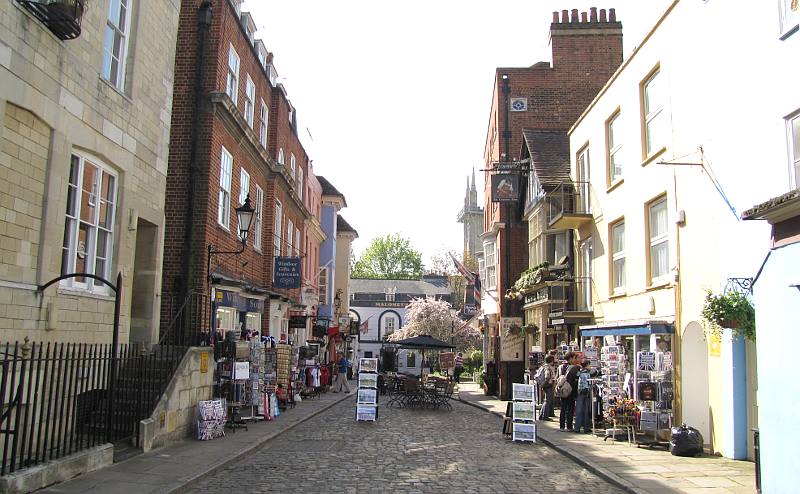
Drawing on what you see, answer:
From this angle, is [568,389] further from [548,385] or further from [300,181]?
[300,181]

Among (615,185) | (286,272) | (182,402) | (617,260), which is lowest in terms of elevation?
(182,402)

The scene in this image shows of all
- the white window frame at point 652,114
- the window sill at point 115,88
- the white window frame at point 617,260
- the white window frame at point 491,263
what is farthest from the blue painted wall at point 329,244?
the window sill at point 115,88

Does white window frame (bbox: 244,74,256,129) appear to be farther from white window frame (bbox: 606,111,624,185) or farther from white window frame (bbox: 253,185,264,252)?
white window frame (bbox: 606,111,624,185)

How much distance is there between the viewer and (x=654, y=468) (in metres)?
10.5

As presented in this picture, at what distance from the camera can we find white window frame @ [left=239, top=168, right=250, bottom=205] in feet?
61.0

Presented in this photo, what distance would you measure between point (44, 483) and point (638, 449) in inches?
386

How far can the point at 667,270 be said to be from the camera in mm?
14234

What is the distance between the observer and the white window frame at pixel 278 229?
2269 centimetres

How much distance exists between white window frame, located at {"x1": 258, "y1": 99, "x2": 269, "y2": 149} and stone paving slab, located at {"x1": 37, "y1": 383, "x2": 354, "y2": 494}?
9782 mm

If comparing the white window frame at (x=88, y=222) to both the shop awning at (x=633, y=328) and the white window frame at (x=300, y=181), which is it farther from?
the white window frame at (x=300, y=181)

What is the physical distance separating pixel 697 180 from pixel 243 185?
1174 cm

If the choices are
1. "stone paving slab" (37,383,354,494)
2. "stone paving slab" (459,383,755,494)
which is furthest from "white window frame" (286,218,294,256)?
"stone paving slab" (459,383,755,494)

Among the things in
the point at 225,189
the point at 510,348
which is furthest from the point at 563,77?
the point at 225,189

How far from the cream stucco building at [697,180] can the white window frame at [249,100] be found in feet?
32.7
